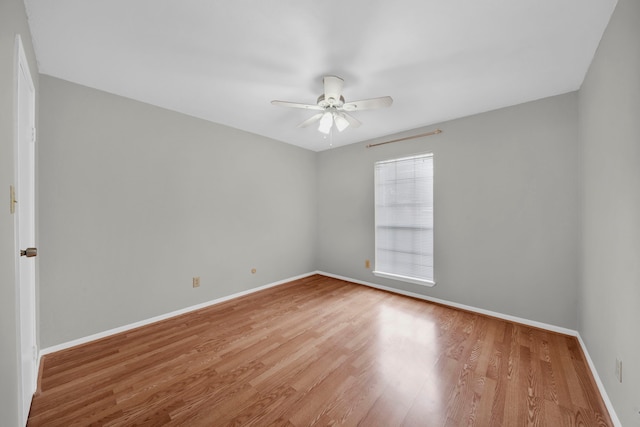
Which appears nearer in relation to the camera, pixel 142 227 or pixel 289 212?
pixel 142 227

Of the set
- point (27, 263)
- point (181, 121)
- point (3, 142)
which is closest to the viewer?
point (3, 142)

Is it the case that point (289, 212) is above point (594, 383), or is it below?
above

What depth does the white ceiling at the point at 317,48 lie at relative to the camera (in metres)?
1.50

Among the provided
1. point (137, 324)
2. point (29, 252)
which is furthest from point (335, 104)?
point (137, 324)

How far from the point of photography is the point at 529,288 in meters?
2.73

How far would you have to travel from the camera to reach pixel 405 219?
377cm

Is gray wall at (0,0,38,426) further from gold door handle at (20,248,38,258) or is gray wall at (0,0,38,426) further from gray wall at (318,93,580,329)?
gray wall at (318,93,580,329)

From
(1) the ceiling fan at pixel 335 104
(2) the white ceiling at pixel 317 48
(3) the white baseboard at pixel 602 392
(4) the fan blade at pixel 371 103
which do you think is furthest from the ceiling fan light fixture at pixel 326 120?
(3) the white baseboard at pixel 602 392

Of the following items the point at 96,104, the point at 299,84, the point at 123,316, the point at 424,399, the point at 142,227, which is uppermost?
the point at 299,84

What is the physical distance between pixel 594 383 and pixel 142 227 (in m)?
4.24

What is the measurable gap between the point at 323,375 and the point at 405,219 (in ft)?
8.31

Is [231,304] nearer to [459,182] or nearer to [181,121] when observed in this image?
[181,121]

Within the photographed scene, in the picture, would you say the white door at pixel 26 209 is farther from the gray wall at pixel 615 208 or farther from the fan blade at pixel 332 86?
the gray wall at pixel 615 208

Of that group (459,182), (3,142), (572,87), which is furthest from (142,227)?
(572,87)
